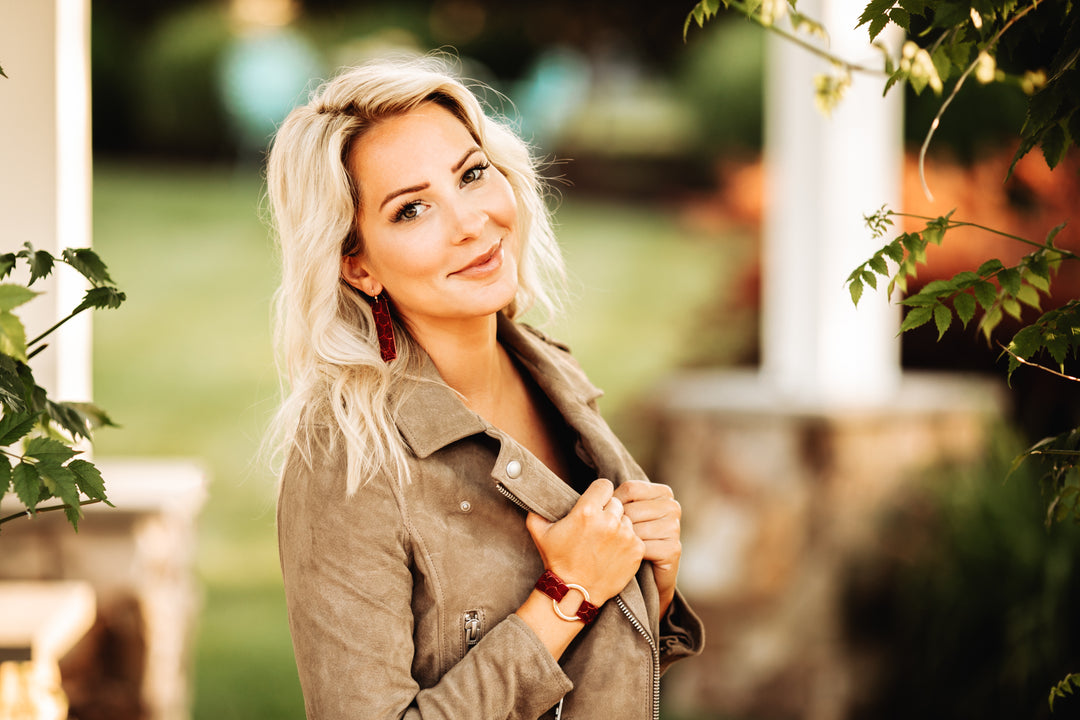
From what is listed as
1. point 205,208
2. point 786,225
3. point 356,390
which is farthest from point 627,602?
point 205,208

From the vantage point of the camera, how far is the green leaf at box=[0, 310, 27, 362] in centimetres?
116

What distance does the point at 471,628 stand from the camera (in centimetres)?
164

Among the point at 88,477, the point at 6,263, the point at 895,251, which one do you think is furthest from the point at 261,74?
the point at 895,251

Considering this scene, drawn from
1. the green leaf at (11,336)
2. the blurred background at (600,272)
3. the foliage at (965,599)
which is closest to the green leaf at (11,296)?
the green leaf at (11,336)

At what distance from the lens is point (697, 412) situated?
4.39 m

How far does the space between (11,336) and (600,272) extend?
786 cm

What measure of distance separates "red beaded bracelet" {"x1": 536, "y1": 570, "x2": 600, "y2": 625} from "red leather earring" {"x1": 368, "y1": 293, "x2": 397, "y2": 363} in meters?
0.43

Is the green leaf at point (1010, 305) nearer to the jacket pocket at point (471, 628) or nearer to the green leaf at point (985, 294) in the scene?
the green leaf at point (985, 294)

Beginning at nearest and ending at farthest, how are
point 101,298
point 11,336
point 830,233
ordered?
point 11,336, point 101,298, point 830,233

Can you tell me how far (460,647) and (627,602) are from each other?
262mm

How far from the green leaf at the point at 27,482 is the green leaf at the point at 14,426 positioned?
0.12ft

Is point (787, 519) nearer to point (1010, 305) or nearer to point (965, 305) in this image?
point (1010, 305)

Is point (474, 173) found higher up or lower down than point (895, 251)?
higher up

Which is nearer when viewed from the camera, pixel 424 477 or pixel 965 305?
pixel 965 305
